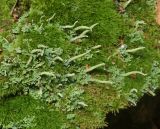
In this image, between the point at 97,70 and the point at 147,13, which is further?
the point at 147,13

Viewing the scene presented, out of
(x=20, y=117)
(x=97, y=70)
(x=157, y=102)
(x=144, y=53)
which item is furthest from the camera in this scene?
(x=157, y=102)

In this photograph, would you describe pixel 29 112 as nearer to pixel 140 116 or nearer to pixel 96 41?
pixel 96 41

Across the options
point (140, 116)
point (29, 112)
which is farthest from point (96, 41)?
point (140, 116)

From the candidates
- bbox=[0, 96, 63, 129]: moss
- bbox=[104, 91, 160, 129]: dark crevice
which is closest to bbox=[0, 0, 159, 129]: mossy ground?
bbox=[0, 96, 63, 129]: moss

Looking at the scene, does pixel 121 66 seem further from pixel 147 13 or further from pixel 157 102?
pixel 157 102

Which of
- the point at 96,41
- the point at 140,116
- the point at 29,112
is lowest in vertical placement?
the point at 29,112

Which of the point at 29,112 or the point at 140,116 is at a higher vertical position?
the point at 140,116

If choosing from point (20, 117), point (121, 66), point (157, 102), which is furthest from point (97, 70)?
point (157, 102)
